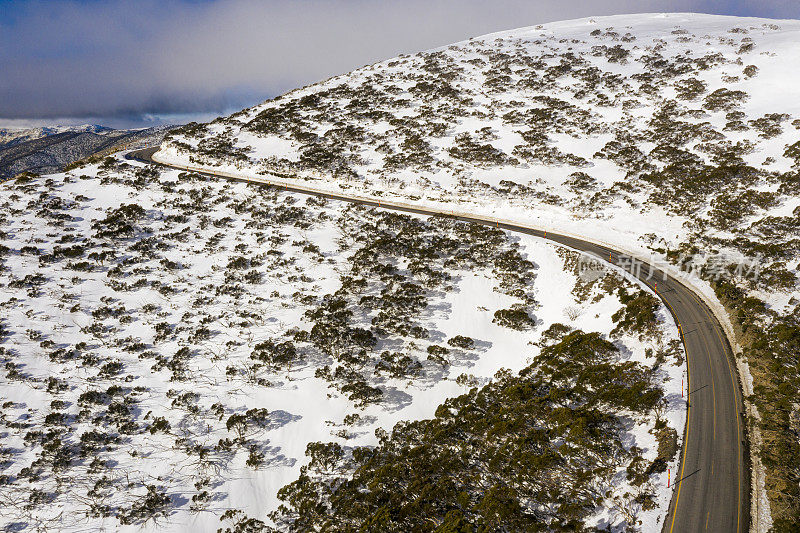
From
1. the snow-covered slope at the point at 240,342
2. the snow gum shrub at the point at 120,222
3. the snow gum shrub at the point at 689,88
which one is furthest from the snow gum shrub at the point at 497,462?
the snow gum shrub at the point at 689,88

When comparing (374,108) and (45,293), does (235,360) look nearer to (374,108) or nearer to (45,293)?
(45,293)

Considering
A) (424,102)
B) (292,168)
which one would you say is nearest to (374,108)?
(424,102)

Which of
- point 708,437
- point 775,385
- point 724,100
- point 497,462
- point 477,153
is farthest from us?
point 477,153

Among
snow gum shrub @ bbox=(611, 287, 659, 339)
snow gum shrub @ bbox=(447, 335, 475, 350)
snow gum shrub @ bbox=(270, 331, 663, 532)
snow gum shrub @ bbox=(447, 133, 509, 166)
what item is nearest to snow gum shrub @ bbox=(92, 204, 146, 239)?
snow gum shrub @ bbox=(270, 331, 663, 532)

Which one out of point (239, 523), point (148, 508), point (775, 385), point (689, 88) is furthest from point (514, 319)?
point (689, 88)

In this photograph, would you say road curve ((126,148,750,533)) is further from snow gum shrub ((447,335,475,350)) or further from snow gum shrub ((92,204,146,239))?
snow gum shrub ((92,204,146,239))

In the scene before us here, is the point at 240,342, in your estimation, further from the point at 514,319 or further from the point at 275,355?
the point at 514,319

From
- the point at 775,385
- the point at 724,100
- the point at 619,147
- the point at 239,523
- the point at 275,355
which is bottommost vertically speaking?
the point at 239,523
